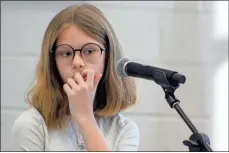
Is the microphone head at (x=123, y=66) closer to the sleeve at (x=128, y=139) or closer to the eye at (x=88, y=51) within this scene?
the eye at (x=88, y=51)

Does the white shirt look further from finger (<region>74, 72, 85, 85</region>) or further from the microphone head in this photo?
the microphone head

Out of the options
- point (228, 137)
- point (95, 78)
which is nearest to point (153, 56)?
point (228, 137)

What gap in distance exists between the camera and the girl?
1.02 meters

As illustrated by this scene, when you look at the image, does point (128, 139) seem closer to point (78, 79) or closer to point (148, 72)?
point (78, 79)

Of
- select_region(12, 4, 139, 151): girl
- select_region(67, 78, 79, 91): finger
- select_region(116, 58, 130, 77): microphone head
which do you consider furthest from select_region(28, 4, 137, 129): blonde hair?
select_region(116, 58, 130, 77): microphone head

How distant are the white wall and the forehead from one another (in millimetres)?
594

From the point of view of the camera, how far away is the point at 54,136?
1.07 m

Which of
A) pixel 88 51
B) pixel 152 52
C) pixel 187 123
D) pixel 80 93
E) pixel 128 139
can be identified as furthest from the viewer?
pixel 152 52

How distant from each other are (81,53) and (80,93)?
13 centimetres

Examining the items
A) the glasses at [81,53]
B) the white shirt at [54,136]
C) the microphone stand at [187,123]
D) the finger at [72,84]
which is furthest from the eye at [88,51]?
the microphone stand at [187,123]

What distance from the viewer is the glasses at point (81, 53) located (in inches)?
39.6

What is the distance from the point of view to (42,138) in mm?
A: 1054

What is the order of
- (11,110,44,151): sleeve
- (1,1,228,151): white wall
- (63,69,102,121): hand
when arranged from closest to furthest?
(63,69,102,121): hand < (11,110,44,151): sleeve < (1,1,228,151): white wall

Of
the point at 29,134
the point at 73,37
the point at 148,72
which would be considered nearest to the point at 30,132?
the point at 29,134
